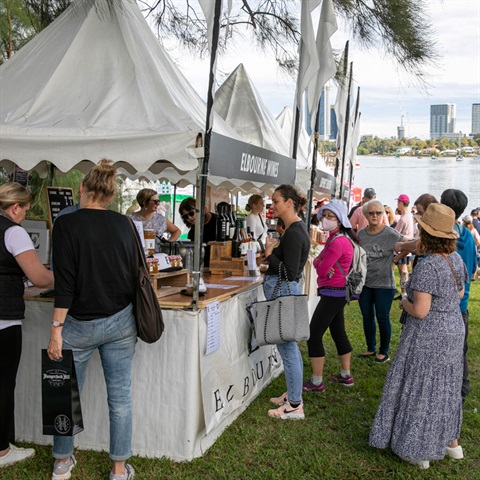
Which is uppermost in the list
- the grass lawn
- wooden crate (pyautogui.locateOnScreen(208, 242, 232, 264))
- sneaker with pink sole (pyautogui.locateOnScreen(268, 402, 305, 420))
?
wooden crate (pyautogui.locateOnScreen(208, 242, 232, 264))

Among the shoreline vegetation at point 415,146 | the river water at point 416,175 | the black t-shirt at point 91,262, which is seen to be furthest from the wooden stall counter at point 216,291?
the river water at point 416,175

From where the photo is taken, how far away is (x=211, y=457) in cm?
353

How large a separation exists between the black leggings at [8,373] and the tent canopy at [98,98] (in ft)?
3.13

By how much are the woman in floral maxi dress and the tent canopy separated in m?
1.39

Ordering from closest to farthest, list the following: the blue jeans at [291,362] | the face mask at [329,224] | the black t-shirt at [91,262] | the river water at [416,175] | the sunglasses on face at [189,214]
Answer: the black t-shirt at [91,262] → the blue jeans at [291,362] → the face mask at [329,224] → the sunglasses on face at [189,214] → the river water at [416,175]

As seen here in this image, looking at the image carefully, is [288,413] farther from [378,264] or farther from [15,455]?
[378,264]

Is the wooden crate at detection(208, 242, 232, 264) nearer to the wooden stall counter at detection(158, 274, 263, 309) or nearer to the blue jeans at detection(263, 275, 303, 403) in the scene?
the wooden stall counter at detection(158, 274, 263, 309)

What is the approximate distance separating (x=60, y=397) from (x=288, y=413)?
1.86 m

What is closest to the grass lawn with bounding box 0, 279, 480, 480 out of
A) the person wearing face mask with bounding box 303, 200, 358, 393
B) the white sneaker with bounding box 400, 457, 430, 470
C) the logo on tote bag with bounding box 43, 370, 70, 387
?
the white sneaker with bounding box 400, 457, 430, 470

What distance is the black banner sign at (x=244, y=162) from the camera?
3.51 metres

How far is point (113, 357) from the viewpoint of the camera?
2986mm

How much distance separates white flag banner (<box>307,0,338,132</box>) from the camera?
5.68 metres

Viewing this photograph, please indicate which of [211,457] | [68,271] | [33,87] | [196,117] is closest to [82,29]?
[33,87]

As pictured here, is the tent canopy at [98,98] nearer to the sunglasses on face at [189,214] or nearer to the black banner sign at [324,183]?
the sunglasses on face at [189,214]
